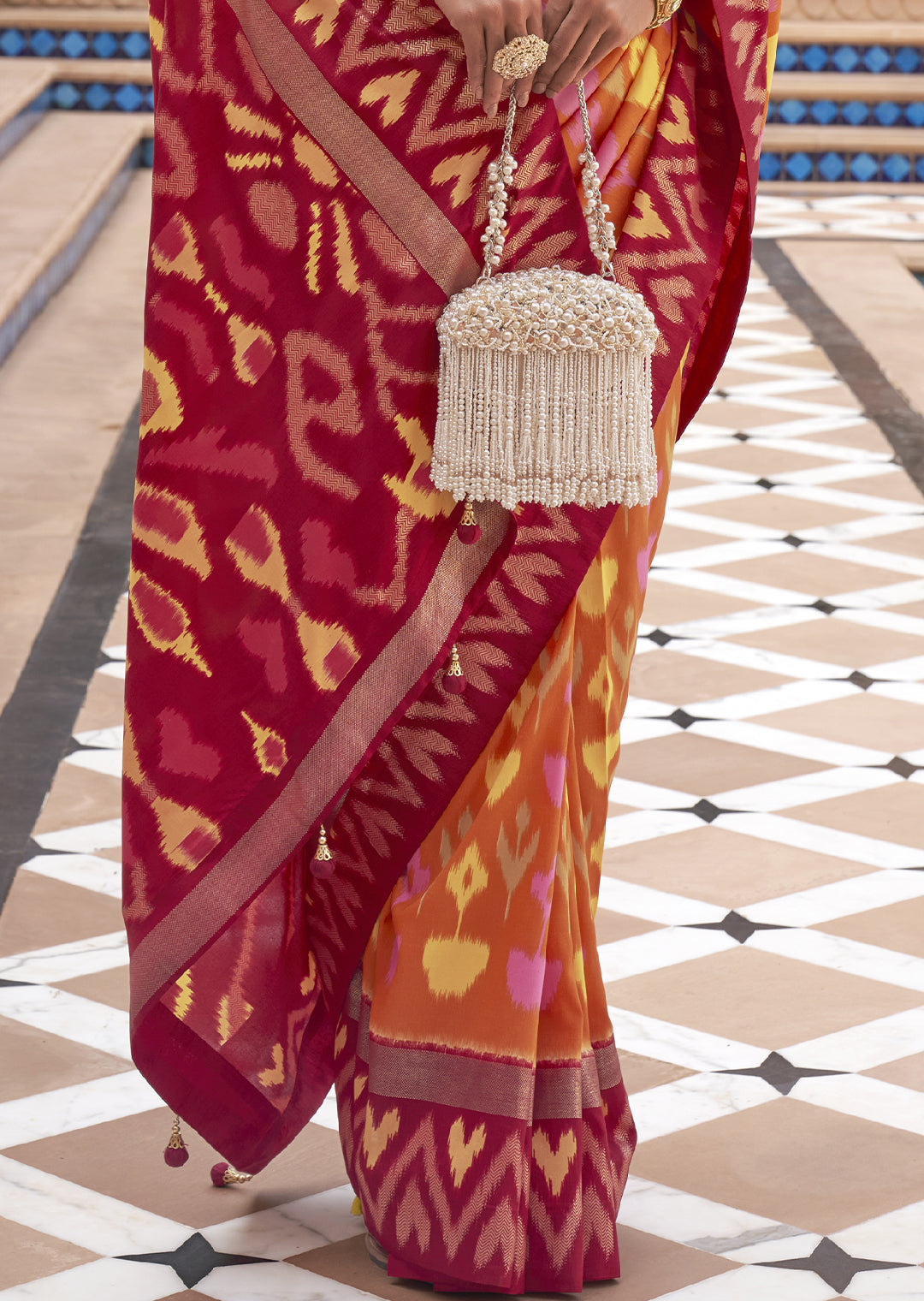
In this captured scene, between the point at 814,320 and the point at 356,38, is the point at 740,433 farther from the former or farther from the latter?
the point at 356,38

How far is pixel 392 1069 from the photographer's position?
1.24 m

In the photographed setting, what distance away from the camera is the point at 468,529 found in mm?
1173

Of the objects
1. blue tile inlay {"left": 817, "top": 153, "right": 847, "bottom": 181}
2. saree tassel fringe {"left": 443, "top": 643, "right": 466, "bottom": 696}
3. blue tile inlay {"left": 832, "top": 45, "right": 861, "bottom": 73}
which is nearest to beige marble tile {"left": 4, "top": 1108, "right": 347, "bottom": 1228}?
saree tassel fringe {"left": 443, "top": 643, "right": 466, "bottom": 696}

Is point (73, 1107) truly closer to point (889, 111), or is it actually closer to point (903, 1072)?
point (903, 1072)

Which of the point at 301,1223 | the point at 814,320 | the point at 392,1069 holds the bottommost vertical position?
the point at 814,320

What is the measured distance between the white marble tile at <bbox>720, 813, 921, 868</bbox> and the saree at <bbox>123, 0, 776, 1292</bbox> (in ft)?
2.95

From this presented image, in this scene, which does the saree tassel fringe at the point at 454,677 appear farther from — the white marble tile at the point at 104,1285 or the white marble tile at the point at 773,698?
the white marble tile at the point at 773,698

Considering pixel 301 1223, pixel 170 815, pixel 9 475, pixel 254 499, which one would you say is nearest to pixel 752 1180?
pixel 301 1223

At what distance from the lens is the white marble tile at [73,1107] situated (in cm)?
151

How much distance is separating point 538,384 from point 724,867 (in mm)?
1080

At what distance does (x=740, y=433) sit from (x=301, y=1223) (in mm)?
2965

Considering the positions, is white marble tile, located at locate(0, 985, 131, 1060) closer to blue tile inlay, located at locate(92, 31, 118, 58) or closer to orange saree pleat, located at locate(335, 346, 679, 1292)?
orange saree pleat, located at locate(335, 346, 679, 1292)

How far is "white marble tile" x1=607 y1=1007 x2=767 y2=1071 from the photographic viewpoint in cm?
164

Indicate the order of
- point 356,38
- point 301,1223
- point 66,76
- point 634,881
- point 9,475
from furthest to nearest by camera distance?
point 66,76, point 9,475, point 634,881, point 301,1223, point 356,38
